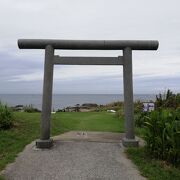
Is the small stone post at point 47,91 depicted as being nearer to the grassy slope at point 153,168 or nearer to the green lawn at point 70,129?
the green lawn at point 70,129

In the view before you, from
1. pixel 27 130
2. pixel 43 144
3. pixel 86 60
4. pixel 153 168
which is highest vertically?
pixel 86 60

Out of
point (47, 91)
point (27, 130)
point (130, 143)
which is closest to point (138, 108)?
point (27, 130)

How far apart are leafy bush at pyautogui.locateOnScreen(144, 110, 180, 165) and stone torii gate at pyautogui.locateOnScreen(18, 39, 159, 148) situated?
1233 millimetres

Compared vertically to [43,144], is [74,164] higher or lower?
lower

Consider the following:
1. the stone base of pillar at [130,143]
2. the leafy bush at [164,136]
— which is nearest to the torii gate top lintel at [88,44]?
the leafy bush at [164,136]

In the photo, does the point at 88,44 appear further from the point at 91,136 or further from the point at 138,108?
the point at 138,108

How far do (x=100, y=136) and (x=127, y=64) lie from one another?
2.66 meters

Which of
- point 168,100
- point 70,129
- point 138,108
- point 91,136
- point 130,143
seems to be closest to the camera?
point 130,143

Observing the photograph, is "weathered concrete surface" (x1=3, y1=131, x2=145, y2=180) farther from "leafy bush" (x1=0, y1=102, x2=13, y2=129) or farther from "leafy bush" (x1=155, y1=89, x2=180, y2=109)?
"leafy bush" (x1=155, y1=89, x2=180, y2=109)

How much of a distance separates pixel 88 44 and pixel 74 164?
3.60 m

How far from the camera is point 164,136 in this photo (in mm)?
8445

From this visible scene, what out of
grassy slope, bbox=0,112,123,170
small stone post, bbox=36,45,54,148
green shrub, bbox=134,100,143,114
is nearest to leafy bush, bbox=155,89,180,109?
green shrub, bbox=134,100,143,114

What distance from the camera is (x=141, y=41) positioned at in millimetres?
10250

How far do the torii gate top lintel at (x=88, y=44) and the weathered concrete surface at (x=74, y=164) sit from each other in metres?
2.79
